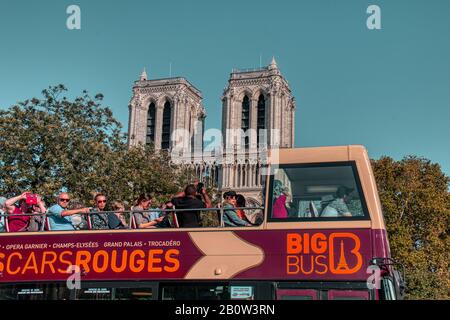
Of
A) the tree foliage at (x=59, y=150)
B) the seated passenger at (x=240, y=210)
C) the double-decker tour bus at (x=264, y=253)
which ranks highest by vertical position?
the tree foliage at (x=59, y=150)

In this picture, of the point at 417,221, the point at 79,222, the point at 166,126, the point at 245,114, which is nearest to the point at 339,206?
the point at 79,222

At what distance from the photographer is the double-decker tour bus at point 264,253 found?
930 cm

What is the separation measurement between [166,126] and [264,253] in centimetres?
9688

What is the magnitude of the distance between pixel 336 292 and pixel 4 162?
21.8 meters

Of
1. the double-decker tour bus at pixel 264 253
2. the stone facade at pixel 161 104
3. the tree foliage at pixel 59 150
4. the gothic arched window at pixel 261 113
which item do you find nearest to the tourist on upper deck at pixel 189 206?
the double-decker tour bus at pixel 264 253

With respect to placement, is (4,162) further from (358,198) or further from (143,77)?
(143,77)

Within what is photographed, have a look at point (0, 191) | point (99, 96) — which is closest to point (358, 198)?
point (0, 191)

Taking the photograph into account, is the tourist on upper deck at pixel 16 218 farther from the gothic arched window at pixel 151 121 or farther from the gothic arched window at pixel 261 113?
the gothic arched window at pixel 151 121

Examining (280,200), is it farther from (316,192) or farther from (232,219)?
(232,219)

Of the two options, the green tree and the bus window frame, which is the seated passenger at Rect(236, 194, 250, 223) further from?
the green tree

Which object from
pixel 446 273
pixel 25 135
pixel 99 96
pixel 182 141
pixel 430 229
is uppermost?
pixel 182 141

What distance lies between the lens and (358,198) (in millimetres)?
9703

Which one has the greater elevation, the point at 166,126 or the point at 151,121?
the point at 151,121

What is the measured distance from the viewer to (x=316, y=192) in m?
9.90
